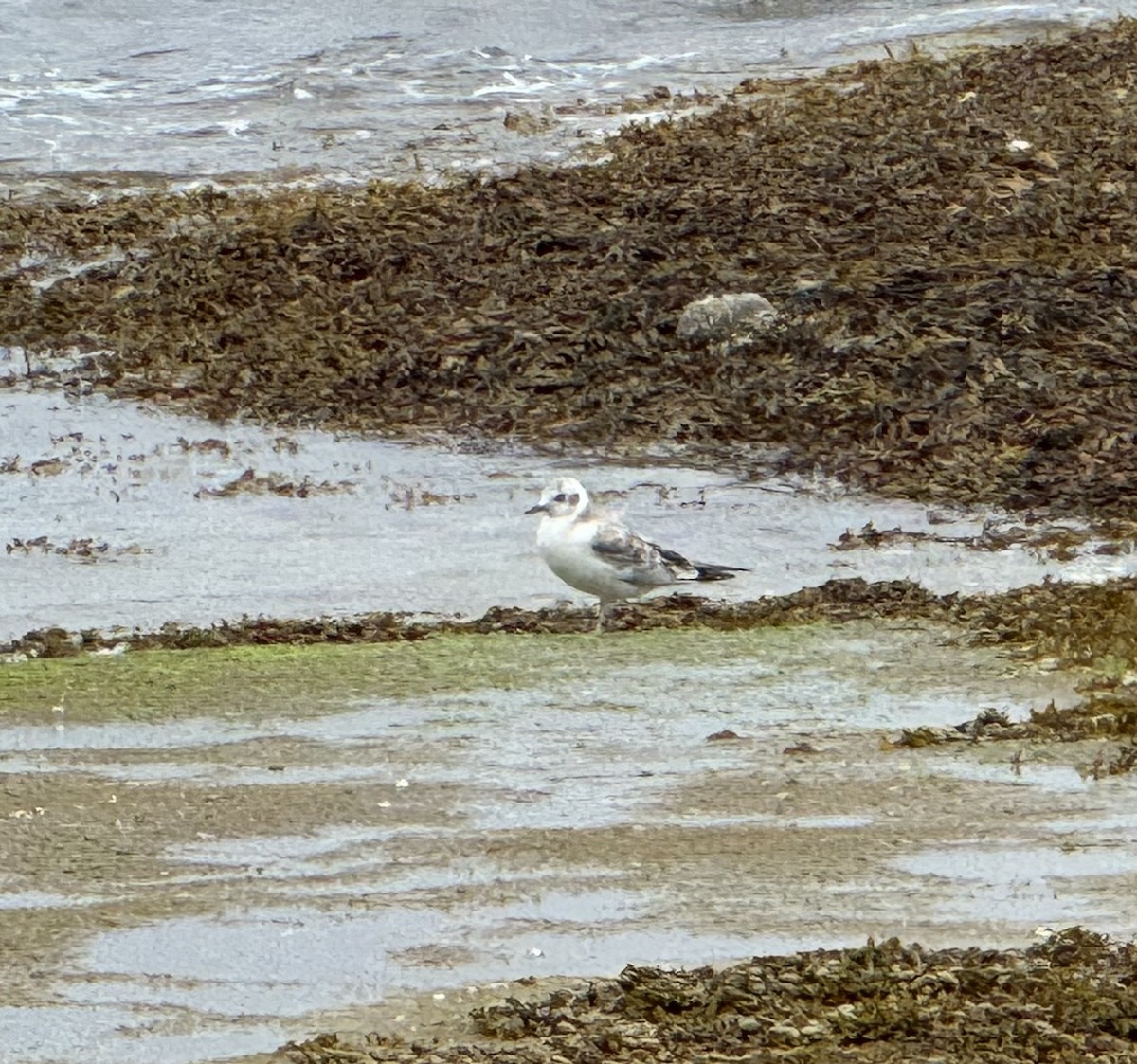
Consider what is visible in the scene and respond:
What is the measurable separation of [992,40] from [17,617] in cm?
1275

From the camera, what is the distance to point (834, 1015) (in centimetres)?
539

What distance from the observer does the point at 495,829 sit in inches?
272

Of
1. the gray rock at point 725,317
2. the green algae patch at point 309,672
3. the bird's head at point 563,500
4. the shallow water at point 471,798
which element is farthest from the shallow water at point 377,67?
the green algae patch at point 309,672

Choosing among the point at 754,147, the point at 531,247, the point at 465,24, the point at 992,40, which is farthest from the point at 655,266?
the point at 465,24

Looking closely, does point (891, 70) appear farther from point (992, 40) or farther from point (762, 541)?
point (762, 541)

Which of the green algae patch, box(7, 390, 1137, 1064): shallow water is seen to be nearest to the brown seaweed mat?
box(7, 390, 1137, 1064): shallow water

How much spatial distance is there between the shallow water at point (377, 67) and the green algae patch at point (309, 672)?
30.9ft

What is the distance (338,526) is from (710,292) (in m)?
3.39

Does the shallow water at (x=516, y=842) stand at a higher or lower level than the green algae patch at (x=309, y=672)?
lower

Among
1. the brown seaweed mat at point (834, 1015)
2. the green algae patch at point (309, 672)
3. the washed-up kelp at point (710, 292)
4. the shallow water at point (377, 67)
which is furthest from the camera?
the shallow water at point (377, 67)

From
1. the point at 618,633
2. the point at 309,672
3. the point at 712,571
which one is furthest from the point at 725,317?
the point at 309,672

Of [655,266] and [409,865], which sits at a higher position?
[655,266]

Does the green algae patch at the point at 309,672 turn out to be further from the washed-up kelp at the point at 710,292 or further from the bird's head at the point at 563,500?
the washed-up kelp at the point at 710,292

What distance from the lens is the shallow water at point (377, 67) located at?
18984mm
